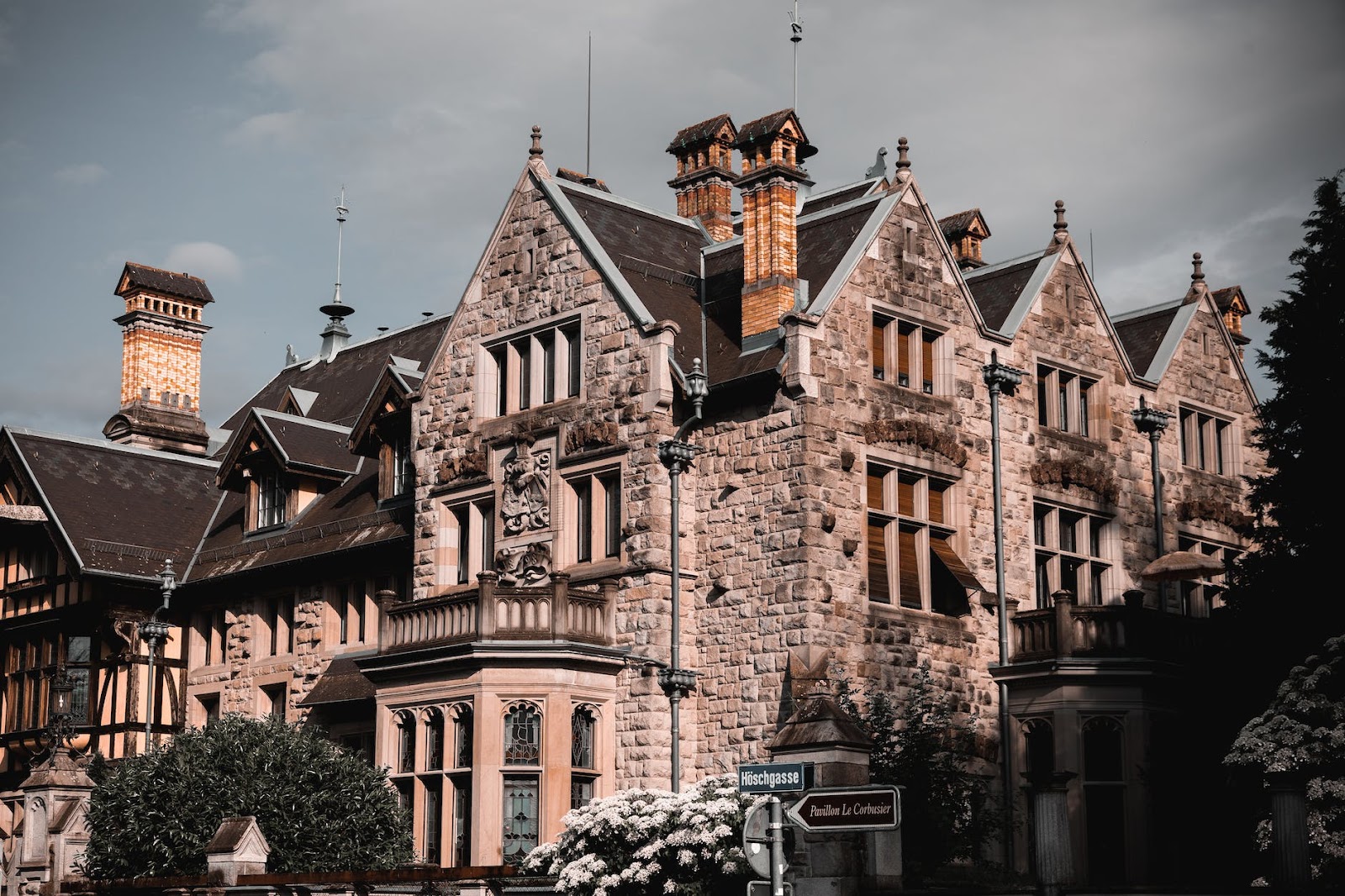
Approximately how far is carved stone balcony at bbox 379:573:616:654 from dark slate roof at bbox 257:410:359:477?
9.82m

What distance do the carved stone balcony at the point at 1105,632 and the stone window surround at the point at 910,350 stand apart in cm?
410

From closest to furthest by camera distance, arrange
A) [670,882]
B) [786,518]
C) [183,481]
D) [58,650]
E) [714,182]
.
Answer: [670,882] < [786,518] < [714,182] < [58,650] < [183,481]

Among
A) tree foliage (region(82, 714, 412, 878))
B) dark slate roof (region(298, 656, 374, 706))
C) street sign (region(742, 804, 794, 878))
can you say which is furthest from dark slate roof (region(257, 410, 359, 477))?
street sign (region(742, 804, 794, 878))

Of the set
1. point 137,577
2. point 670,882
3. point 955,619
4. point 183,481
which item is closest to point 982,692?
point 955,619

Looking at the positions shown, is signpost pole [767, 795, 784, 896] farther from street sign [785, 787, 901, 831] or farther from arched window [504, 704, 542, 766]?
arched window [504, 704, 542, 766]

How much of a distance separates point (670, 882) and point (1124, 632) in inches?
407

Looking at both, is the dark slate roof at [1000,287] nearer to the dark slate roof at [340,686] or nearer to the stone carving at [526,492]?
the stone carving at [526,492]

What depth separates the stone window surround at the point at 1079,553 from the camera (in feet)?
106

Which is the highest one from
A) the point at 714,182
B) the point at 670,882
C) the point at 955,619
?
the point at 714,182

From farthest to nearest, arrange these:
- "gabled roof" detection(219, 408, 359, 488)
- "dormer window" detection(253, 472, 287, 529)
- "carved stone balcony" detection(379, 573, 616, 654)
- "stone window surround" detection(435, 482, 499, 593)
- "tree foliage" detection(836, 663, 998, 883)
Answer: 1. "dormer window" detection(253, 472, 287, 529)
2. "gabled roof" detection(219, 408, 359, 488)
3. "stone window surround" detection(435, 482, 499, 593)
4. "carved stone balcony" detection(379, 573, 616, 654)
5. "tree foliage" detection(836, 663, 998, 883)

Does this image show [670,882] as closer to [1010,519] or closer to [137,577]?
[1010,519]

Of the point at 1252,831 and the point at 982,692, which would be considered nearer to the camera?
the point at 1252,831

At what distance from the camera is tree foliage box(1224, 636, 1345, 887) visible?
24281mm

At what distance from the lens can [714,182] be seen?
124ft
